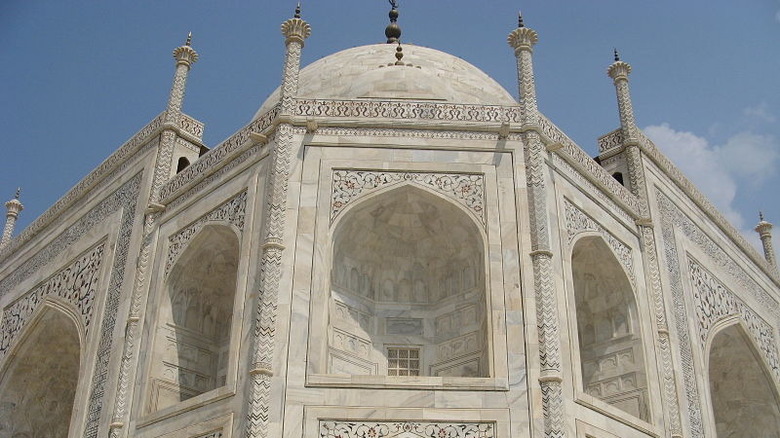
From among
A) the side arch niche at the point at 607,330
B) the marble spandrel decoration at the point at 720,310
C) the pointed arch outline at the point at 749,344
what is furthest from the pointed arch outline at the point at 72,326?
the pointed arch outline at the point at 749,344

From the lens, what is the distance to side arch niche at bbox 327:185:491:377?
9.48 metres

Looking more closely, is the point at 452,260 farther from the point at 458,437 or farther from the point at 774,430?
the point at 774,430

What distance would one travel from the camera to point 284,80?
10.3 metres

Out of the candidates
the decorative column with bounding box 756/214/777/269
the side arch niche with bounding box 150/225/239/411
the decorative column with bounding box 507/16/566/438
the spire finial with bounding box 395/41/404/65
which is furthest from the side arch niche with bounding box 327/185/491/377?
the decorative column with bounding box 756/214/777/269

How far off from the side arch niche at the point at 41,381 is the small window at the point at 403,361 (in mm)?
5632

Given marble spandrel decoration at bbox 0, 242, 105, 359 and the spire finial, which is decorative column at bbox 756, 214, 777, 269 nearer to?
the spire finial

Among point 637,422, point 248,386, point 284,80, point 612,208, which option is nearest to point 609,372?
point 637,422

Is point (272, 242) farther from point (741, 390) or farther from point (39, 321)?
point (741, 390)

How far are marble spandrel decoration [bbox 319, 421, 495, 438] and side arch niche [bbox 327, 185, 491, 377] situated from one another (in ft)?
3.35

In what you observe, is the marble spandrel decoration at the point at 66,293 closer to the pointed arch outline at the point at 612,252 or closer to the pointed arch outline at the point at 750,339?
the pointed arch outline at the point at 612,252

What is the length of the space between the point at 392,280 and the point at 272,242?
5.66 feet

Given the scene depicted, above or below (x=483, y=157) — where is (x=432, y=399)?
below

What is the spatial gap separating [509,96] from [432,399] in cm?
744

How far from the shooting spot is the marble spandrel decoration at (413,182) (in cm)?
950
